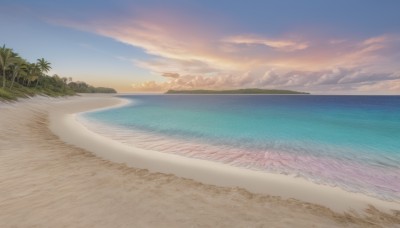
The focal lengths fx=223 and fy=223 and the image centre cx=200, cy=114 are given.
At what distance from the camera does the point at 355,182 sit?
9625 mm

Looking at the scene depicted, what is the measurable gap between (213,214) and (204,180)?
3032 millimetres

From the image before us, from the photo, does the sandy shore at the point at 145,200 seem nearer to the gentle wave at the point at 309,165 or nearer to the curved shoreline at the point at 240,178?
the curved shoreline at the point at 240,178

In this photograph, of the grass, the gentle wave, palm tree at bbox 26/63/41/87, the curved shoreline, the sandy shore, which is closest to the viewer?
the sandy shore

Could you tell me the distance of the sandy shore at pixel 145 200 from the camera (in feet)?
17.6

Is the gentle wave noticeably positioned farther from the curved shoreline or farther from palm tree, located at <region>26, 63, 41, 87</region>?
palm tree, located at <region>26, 63, 41, 87</region>

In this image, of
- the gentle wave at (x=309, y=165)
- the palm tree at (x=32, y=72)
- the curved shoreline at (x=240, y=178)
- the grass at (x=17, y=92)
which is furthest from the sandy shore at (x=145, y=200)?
the palm tree at (x=32, y=72)

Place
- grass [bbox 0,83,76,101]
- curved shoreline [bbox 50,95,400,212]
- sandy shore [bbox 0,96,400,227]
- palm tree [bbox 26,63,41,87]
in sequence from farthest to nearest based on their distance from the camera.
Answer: palm tree [bbox 26,63,41,87]
grass [bbox 0,83,76,101]
curved shoreline [bbox 50,95,400,212]
sandy shore [bbox 0,96,400,227]

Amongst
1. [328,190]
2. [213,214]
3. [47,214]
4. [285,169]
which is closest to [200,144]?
[285,169]

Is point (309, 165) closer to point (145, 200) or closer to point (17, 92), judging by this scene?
point (145, 200)

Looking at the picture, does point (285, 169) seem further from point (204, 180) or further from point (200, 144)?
point (200, 144)

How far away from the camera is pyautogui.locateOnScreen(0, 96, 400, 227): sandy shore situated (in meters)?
5.38

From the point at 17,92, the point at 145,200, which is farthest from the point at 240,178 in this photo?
the point at 17,92

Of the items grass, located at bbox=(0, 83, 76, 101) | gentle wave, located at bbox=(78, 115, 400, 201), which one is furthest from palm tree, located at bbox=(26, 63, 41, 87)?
gentle wave, located at bbox=(78, 115, 400, 201)

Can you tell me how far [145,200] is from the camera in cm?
640
